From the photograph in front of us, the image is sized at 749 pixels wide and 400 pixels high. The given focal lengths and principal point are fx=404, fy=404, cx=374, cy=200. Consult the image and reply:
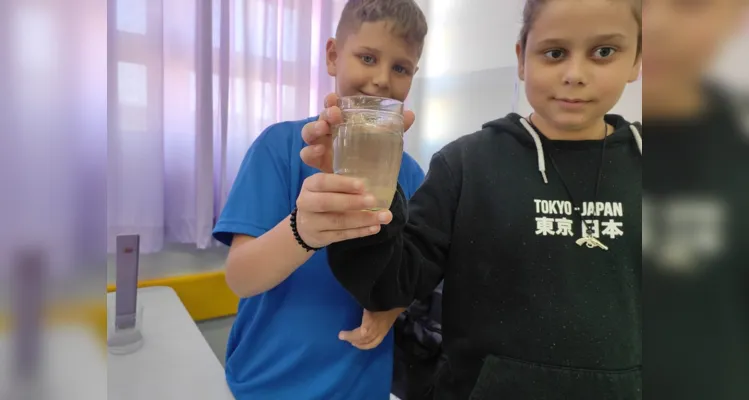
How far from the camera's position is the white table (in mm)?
470

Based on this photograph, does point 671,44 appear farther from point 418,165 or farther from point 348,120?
point 418,165

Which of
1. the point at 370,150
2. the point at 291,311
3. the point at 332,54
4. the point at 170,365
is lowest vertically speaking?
the point at 170,365

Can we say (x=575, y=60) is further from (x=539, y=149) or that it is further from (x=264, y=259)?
(x=264, y=259)

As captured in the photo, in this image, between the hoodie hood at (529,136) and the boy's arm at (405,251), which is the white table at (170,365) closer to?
the boy's arm at (405,251)

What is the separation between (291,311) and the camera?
41 centimetres

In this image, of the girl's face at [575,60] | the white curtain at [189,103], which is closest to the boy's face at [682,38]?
the girl's face at [575,60]

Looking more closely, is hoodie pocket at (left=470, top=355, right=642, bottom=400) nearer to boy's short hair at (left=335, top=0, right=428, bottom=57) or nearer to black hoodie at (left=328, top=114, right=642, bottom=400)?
black hoodie at (left=328, top=114, right=642, bottom=400)

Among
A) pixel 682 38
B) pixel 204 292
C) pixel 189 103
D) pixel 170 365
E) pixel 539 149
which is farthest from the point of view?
pixel 204 292

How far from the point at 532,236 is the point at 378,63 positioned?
0.67 ft

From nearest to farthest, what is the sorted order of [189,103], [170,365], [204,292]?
1. [170,365]
2. [189,103]
3. [204,292]

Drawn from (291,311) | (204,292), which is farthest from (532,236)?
(204,292)

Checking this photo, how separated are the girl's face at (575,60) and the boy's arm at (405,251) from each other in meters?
0.11

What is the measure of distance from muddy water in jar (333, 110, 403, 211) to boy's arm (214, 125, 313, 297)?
11cm

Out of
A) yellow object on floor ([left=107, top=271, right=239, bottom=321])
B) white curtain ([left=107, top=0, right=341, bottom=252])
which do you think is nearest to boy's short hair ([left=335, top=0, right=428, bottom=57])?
white curtain ([left=107, top=0, right=341, bottom=252])
